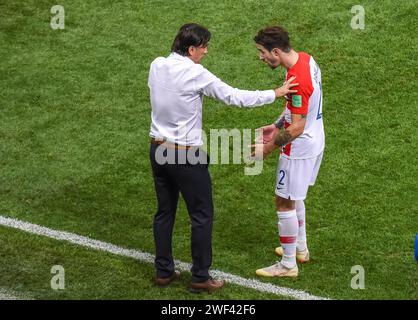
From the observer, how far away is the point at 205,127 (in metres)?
11.8

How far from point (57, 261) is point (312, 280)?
2.21 m

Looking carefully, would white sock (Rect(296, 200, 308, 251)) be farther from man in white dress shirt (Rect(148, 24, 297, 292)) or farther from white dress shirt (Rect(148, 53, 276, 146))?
white dress shirt (Rect(148, 53, 276, 146))

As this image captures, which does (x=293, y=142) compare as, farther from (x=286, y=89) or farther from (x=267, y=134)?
(x=286, y=89)

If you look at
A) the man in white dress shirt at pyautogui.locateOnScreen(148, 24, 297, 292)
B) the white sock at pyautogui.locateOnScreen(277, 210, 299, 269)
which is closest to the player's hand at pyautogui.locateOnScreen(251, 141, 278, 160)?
the man in white dress shirt at pyautogui.locateOnScreen(148, 24, 297, 292)

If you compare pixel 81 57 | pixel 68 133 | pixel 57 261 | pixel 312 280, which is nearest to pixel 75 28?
A: pixel 81 57

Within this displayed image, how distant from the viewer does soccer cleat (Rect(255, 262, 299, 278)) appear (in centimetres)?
904

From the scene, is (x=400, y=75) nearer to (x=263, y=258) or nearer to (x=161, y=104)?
(x=263, y=258)

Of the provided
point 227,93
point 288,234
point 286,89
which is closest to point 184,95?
point 227,93

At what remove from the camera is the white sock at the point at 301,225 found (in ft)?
30.3

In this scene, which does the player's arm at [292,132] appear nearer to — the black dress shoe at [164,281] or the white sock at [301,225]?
the white sock at [301,225]

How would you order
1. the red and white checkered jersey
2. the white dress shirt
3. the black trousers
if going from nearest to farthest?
the white dress shirt
the black trousers
the red and white checkered jersey

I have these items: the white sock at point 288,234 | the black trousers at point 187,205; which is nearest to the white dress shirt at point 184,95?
the black trousers at point 187,205

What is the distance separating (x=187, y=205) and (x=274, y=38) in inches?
59.5

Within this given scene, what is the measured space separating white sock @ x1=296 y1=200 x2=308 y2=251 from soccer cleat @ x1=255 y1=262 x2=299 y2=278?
11.2 inches
